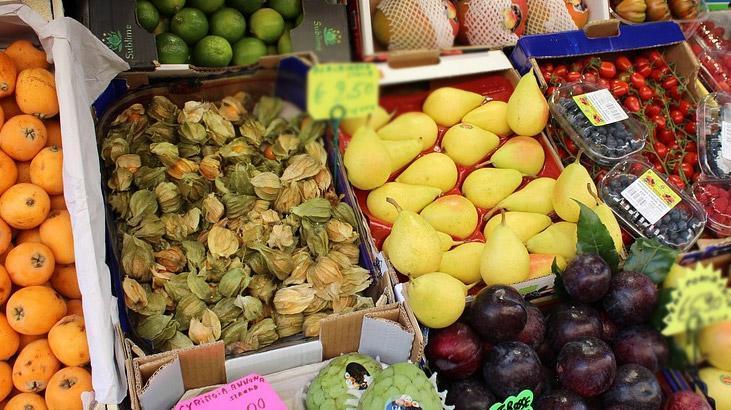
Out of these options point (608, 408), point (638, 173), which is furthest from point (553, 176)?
point (608, 408)

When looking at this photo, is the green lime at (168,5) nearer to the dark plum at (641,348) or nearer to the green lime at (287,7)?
the green lime at (287,7)

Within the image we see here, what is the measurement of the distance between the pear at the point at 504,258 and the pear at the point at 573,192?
0.30 meters

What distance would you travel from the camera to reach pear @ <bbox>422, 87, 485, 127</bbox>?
1963 millimetres

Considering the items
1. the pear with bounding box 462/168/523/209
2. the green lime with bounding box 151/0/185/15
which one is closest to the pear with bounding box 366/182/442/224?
the pear with bounding box 462/168/523/209

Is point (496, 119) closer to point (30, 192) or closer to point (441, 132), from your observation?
point (441, 132)

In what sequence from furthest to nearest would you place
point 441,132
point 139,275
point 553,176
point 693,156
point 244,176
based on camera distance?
point 693,156 → point 553,176 → point 441,132 → point 244,176 → point 139,275

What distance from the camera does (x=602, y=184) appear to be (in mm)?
2270

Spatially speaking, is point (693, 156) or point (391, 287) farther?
point (693, 156)

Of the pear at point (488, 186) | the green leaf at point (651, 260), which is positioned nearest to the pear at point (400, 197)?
the pear at point (488, 186)

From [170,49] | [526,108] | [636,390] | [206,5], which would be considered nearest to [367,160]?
[526,108]

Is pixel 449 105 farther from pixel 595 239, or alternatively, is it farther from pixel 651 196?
pixel 651 196

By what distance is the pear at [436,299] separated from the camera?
5.47ft

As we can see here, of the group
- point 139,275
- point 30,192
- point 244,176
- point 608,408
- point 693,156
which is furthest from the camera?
point 693,156

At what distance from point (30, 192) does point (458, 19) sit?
190 cm
